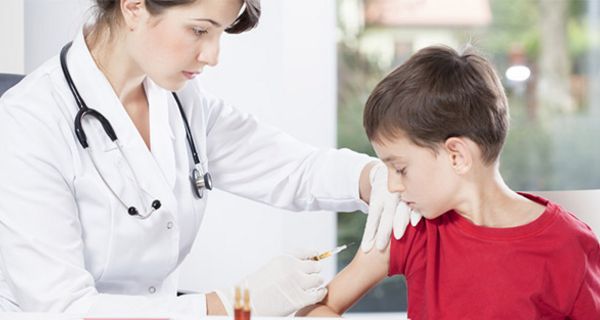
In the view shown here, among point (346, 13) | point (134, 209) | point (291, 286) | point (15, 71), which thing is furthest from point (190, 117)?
point (346, 13)

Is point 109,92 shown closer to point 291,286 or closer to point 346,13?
point 291,286

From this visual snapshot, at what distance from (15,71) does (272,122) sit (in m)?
0.97

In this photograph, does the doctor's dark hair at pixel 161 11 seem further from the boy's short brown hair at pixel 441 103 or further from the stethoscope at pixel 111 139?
the boy's short brown hair at pixel 441 103

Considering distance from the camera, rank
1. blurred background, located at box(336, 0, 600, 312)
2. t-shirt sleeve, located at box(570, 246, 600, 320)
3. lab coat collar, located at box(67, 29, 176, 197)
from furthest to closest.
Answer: blurred background, located at box(336, 0, 600, 312)
lab coat collar, located at box(67, 29, 176, 197)
t-shirt sleeve, located at box(570, 246, 600, 320)

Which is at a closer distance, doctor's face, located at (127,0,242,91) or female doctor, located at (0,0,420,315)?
female doctor, located at (0,0,420,315)

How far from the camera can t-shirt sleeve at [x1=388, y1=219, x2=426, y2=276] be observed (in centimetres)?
173

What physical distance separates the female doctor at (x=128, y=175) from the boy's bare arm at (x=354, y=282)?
0.08ft

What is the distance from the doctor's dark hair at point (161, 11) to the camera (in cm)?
176

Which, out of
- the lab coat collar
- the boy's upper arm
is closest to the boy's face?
the boy's upper arm

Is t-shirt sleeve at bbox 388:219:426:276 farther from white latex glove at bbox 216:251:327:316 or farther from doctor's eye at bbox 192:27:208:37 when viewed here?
doctor's eye at bbox 192:27:208:37

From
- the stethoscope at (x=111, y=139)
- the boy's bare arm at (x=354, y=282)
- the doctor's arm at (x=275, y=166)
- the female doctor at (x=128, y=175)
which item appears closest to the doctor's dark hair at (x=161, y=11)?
the female doctor at (x=128, y=175)

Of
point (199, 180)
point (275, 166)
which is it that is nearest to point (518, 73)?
point (275, 166)

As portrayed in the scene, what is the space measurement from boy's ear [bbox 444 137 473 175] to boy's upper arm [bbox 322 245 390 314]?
8.7 inches

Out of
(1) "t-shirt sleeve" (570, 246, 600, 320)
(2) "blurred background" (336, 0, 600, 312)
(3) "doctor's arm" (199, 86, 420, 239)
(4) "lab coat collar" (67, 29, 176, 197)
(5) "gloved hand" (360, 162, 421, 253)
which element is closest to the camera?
(1) "t-shirt sleeve" (570, 246, 600, 320)
